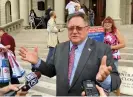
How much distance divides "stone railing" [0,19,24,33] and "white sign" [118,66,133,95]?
12.1 meters

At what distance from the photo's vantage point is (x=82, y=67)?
3047mm

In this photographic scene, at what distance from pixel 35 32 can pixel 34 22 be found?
4.34 metres

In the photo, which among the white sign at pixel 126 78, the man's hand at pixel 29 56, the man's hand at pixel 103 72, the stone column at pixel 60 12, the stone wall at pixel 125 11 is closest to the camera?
the man's hand at pixel 103 72

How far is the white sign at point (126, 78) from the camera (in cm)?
671

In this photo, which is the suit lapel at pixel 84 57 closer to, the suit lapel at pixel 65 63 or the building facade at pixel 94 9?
the suit lapel at pixel 65 63

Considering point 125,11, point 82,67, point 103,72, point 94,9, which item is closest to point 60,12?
point 94,9

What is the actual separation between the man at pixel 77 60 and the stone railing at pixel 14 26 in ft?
49.8

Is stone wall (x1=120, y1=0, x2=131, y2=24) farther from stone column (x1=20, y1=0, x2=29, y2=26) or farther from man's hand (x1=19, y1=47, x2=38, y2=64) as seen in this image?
man's hand (x1=19, y1=47, x2=38, y2=64)

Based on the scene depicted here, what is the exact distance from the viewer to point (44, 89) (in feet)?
27.2

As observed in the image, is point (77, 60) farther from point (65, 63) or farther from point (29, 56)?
point (29, 56)

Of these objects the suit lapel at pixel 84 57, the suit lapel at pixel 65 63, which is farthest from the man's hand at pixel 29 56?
the suit lapel at pixel 84 57

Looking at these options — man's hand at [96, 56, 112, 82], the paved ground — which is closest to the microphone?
man's hand at [96, 56, 112, 82]

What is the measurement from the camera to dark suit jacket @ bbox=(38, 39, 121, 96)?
3023mm

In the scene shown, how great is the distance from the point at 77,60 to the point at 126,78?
12.8ft
